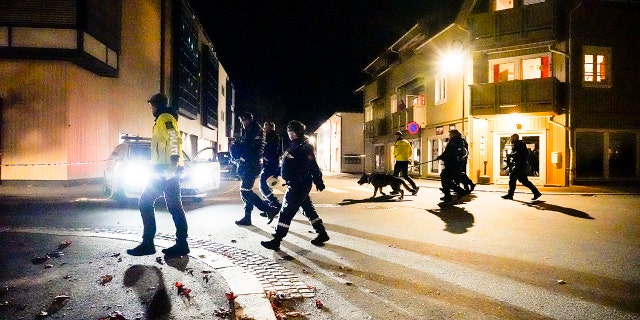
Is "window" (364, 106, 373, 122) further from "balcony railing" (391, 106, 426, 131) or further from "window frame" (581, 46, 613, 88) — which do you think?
Result: "window frame" (581, 46, 613, 88)

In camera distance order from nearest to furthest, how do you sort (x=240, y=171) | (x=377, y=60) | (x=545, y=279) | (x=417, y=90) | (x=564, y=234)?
1. (x=545, y=279)
2. (x=564, y=234)
3. (x=240, y=171)
4. (x=417, y=90)
5. (x=377, y=60)

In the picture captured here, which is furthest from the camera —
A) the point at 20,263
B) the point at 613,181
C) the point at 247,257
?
the point at 613,181

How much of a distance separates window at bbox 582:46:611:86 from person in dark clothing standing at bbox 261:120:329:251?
1750cm

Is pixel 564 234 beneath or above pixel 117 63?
beneath

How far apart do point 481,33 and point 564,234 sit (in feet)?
50.3

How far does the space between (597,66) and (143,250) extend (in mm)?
20553

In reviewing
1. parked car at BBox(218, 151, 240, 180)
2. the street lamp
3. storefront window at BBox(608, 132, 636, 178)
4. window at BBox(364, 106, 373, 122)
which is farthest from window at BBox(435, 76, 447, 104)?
window at BBox(364, 106, 373, 122)

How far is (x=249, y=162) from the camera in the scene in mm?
→ 7812

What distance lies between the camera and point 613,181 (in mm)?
19141

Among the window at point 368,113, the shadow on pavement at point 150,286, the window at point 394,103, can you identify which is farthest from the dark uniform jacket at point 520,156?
the window at point 368,113

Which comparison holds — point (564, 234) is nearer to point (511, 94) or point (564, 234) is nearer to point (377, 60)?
point (511, 94)

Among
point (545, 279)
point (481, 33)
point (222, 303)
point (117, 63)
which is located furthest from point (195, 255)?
point (481, 33)

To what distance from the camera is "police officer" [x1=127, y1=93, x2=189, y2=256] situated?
5.30 meters

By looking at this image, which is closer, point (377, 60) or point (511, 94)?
point (511, 94)
